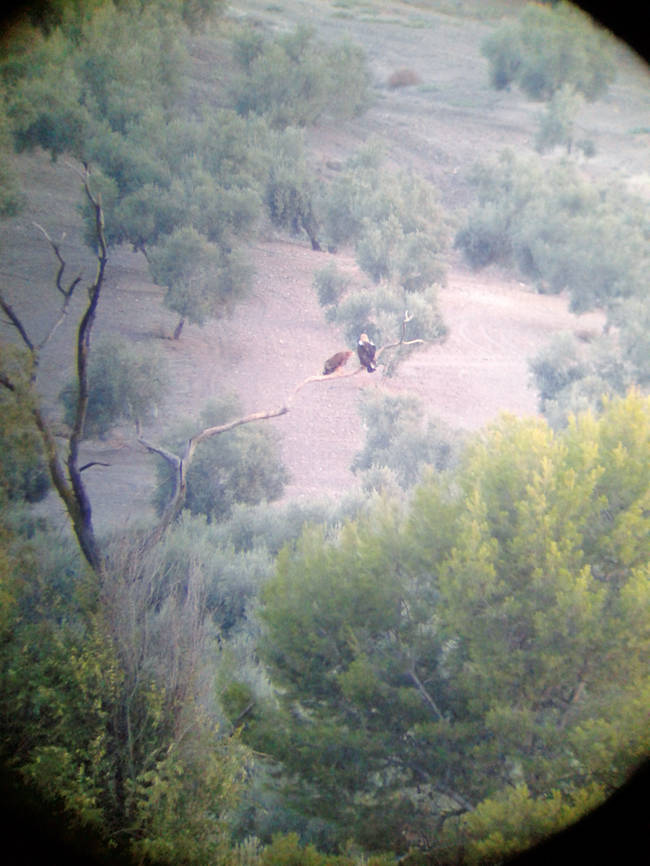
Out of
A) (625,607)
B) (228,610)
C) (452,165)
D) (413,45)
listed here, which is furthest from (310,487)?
(413,45)

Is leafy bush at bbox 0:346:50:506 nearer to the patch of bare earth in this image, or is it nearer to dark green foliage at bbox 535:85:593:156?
the patch of bare earth

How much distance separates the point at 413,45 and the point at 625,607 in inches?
1709

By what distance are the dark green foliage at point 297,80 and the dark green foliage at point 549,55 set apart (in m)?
7.58

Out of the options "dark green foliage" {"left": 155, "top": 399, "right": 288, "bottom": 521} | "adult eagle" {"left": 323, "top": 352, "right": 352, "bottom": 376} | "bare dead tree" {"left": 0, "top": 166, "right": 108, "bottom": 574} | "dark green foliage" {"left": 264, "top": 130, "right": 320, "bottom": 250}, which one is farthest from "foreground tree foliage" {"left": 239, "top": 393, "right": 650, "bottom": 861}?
"dark green foliage" {"left": 264, "top": 130, "right": 320, "bottom": 250}

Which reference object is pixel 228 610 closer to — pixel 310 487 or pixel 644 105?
pixel 310 487

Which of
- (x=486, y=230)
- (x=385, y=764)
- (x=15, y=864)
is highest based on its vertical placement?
(x=15, y=864)

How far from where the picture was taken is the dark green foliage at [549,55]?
3391 centimetres

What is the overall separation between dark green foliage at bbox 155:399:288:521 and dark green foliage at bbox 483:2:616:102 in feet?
82.6

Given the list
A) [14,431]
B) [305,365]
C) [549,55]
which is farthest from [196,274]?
[549,55]

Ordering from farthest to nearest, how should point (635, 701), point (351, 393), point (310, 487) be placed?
point (351, 393) < point (310, 487) < point (635, 701)

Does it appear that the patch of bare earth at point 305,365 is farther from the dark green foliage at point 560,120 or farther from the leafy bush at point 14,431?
the dark green foliage at point 560,120

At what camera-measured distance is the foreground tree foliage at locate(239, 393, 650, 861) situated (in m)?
6.03

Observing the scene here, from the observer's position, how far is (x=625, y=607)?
601 cm

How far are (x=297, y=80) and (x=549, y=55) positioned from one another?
12043mm
